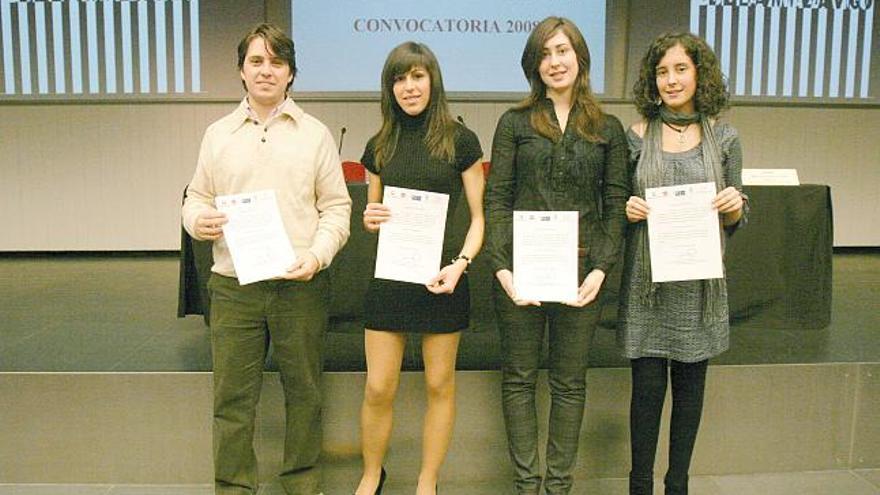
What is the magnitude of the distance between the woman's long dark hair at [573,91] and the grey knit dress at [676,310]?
154mm

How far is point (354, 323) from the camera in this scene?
2.81 metres

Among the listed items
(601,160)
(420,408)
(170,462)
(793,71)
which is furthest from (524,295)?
(793,71)

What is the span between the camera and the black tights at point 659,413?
6.70 feet

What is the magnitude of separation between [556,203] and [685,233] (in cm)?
34

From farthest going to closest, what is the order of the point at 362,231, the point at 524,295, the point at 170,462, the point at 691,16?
the point at 691,16 → the point at 362,231 → the point at 170,462 → the point at 524,295

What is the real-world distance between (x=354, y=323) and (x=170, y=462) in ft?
2.60

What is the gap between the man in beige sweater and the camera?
6.36 ft

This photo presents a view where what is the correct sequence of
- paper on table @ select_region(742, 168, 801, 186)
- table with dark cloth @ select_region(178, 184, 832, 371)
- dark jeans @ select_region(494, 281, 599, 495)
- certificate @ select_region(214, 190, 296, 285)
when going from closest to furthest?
certificate @ select_region(214, 190, 296, 285) → dark jeans @ select_region(494, 281, 599, 495) → table with dark cloth @ select_region(178, 184, 832, 371) → paper on table @ select_region(742, 168, 801, 186)

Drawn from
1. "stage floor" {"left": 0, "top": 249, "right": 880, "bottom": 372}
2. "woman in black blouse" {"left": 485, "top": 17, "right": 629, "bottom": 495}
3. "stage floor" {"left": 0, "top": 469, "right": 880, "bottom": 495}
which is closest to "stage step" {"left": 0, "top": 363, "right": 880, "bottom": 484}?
"stage floor" {"left": 0, "top": 469, "right": 880, "bottom": 495}

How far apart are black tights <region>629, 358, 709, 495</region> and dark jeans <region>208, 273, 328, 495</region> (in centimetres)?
90

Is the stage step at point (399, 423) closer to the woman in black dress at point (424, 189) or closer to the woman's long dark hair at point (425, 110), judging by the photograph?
the woman in black dress at point (424, 189)

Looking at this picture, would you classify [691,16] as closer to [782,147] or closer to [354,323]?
[782,147]

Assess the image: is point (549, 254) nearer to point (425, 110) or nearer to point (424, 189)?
point (424, 189)

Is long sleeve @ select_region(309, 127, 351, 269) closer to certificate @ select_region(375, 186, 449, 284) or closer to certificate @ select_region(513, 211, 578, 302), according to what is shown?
certificate @ select_region(375, 186, 449, 284)
